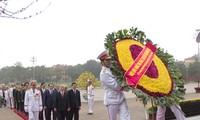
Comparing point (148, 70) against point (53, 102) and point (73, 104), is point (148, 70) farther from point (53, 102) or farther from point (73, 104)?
point (53, 102)

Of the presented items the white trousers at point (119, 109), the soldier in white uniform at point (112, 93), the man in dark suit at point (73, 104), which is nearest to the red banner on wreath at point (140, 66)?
the soldier in white uniform at point (112, 93)

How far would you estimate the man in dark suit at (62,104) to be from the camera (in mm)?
11141

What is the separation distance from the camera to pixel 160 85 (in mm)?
6172

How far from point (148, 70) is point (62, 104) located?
554cm

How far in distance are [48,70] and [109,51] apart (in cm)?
6218

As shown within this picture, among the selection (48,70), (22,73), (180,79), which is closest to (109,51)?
(180,79)

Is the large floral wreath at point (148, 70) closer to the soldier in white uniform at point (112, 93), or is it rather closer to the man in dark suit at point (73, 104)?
the soldier in white uniform at point (112, 93)

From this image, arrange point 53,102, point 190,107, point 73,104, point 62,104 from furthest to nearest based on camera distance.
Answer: point 190,107 < point 53,102 < point 73,104 < point 62,104

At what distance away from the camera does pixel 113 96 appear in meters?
6.04

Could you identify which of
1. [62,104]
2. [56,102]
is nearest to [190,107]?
[62,104]

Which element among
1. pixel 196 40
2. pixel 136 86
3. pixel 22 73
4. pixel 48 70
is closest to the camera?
pixel 136 86

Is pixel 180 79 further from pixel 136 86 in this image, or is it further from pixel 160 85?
pixel 136 86

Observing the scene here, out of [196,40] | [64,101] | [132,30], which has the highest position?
[196,40]

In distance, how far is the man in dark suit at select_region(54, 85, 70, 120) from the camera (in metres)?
11.1
